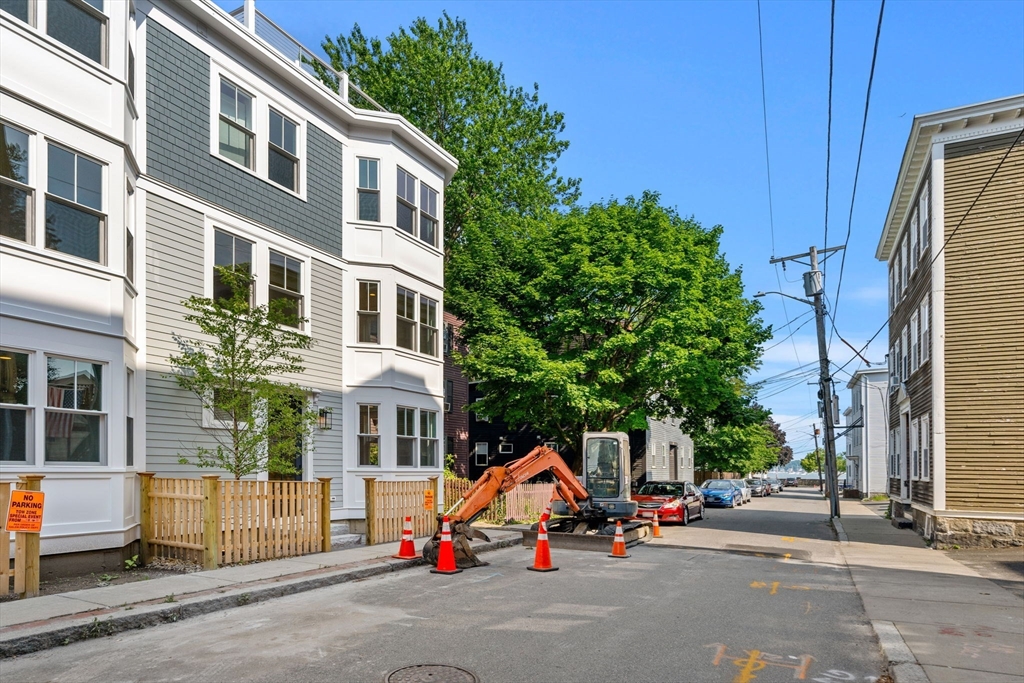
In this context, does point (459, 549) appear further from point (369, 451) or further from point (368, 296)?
point (368, 296)

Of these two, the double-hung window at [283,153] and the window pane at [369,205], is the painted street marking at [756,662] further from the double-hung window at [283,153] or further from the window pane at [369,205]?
the window pane at [369,205]

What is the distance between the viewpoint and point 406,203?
20875 millimetres

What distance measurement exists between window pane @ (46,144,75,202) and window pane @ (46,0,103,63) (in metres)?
1.68

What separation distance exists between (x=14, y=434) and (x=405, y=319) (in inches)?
422

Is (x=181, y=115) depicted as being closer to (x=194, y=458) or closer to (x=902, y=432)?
(x=194, y=458)

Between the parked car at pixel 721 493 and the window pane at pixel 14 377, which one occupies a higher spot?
the window pane at pixel 14 377

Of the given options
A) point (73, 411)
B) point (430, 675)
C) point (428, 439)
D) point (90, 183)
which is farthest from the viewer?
point (428, 439)

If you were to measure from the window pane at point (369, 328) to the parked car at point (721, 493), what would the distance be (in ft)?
86.4

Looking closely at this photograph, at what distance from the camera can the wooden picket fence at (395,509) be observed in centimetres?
1631

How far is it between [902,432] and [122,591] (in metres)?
26.2

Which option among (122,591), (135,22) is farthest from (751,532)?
(135,22)

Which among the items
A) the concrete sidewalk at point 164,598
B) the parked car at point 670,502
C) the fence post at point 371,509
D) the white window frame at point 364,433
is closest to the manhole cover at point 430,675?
the concrete sidewalk at point 164,598

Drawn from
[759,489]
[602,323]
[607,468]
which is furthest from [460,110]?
[759,489]

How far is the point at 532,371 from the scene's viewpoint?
26.0 metres
